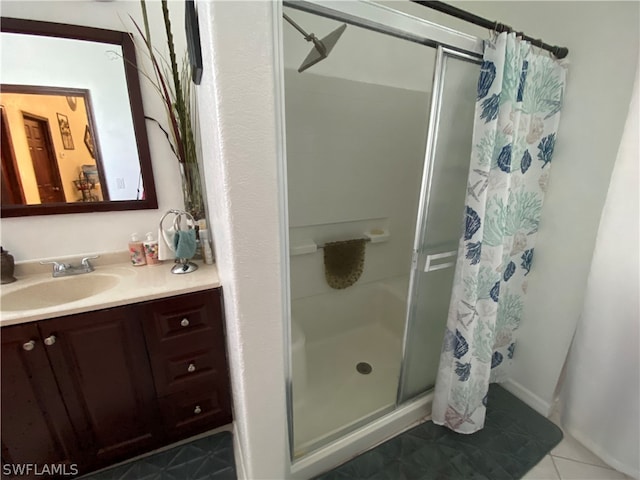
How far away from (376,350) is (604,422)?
3.99 ft

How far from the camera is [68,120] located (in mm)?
1240

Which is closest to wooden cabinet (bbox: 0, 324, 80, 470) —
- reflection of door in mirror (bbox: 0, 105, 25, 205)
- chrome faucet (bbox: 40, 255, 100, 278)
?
chrome faucet (bbox: 40, 255, 100, 278)

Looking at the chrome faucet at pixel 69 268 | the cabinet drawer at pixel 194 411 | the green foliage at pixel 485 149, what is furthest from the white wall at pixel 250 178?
the chrome faucet at pixel 69 268

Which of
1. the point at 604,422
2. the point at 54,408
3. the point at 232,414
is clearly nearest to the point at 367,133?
the point at 232,414

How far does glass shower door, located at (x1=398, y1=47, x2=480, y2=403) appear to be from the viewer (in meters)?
1.12

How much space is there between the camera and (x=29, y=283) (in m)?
1.23

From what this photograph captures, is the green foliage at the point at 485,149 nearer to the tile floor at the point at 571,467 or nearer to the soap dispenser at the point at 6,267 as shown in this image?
the tile floor at the point at 571,467

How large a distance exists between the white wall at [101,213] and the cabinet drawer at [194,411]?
825mm

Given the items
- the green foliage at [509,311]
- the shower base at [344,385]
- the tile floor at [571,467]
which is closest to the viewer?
the tile floor at [571,467]

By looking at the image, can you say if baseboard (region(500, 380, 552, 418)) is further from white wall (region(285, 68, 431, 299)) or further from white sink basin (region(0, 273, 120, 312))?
white sink basin (region(0, 273, 120, 312))

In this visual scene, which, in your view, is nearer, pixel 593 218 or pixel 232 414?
pixel 593 218

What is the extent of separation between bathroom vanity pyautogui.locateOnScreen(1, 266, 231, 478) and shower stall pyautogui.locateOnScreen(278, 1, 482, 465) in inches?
18.4

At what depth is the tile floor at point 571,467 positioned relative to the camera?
4.16 ft

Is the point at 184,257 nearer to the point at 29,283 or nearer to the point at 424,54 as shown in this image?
the point at 29,283
